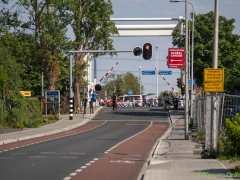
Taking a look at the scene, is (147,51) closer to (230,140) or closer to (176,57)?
(176,57)

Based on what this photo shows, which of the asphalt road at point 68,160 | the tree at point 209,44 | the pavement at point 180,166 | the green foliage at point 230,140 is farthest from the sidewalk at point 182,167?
the tree at point 209,44

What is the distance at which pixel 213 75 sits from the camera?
18.2 m

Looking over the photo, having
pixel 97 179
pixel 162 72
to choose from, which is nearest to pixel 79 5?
pixel 162 72

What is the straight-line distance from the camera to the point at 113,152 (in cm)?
2205

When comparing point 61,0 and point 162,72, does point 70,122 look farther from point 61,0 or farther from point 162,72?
point 162,72

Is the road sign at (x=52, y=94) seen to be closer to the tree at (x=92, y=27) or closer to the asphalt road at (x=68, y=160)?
the tree at (x=92, y=27)

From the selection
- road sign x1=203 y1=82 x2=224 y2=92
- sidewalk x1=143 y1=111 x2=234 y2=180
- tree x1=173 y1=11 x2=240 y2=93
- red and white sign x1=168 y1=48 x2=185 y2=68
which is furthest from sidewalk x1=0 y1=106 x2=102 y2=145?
tree x1=173 y1=11 x2=240 y2=93

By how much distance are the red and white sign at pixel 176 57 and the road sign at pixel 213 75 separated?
10445 millimetres

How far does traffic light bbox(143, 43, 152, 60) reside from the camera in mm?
35562

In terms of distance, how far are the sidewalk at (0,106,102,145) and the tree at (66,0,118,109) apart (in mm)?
7132

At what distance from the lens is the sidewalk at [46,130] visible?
2930cm

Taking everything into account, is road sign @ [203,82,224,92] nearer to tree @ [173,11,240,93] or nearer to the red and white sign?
the red and white sign

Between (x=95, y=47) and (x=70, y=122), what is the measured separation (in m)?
13.2

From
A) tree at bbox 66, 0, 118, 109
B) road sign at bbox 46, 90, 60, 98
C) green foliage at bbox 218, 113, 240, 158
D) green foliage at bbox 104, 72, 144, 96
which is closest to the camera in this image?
green foliage at bbox 218, 113, 240, 158
